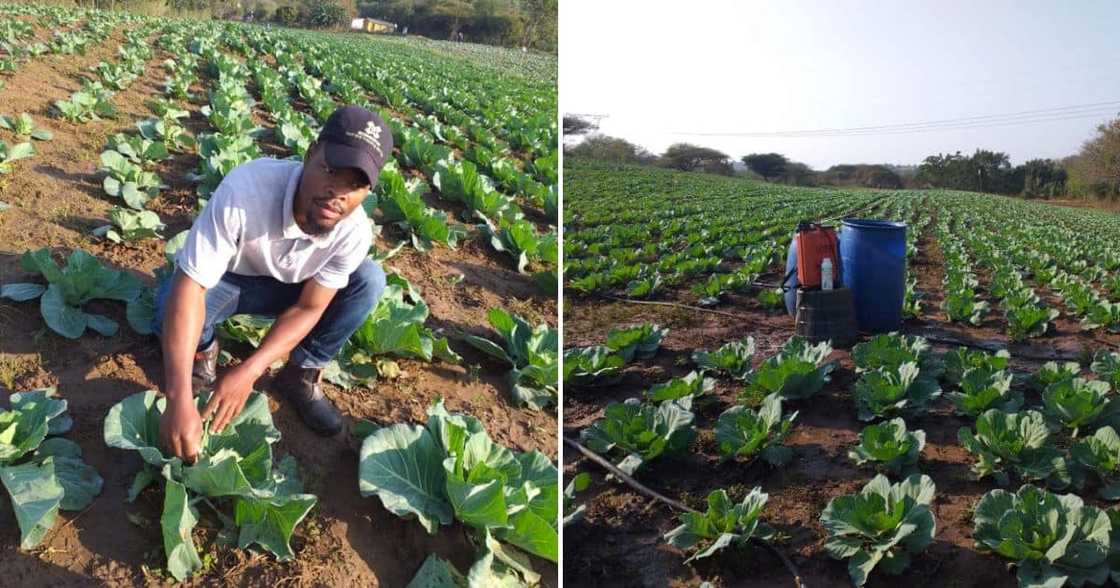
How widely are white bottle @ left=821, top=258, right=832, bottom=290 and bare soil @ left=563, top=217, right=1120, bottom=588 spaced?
16.3 inches

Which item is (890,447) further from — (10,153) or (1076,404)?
(10,153)

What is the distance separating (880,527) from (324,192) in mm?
1939

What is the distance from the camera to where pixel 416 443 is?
2270 mm

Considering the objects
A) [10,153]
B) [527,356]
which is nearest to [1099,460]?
[527,356]

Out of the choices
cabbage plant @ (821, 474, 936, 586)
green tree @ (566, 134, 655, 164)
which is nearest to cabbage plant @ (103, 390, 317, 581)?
cabbage plant @ (821, 474, 936, 586)

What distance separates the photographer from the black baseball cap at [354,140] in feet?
6.32

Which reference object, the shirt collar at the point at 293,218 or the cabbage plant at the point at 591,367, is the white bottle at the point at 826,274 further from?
the shirt collar at the point at 293,218

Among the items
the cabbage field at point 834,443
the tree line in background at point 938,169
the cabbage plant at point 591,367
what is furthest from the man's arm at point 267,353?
the tree line in background at point 938,169

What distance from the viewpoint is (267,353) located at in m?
2.17

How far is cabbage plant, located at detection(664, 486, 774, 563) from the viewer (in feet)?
7.82

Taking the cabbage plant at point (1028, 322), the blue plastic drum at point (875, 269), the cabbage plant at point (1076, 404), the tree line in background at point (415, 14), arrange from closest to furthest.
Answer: the cabbage plant at point (1076, 404) → the blue plastic drum at point (875, 269) → the cabbage plant at point (1028, 322) → the tree line in background at point (415, 14)

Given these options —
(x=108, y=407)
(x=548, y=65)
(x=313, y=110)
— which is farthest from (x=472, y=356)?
(x=548, y=65)

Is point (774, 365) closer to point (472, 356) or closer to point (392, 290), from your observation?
point (472, 356)

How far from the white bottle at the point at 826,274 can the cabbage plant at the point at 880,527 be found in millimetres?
2211
